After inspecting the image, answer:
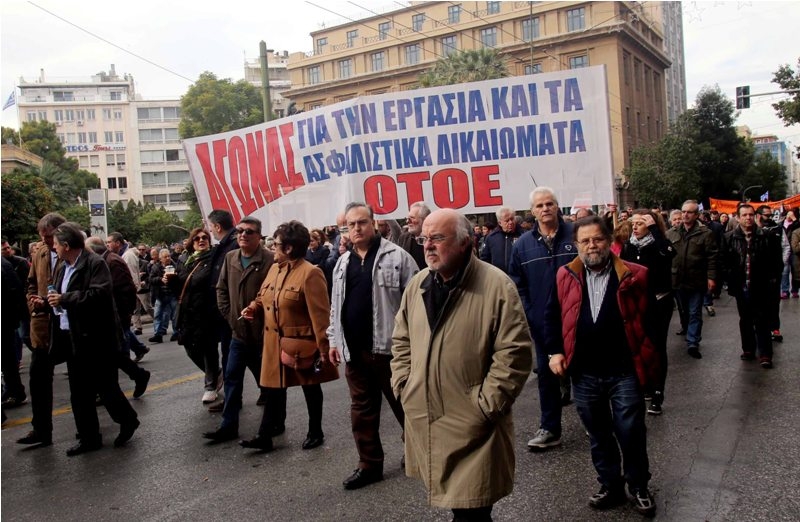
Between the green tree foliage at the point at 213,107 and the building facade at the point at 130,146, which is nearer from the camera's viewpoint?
the green tree foliage at the point at 213,107

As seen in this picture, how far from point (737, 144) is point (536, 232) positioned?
5809 cm

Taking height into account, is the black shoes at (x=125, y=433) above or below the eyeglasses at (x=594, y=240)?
below

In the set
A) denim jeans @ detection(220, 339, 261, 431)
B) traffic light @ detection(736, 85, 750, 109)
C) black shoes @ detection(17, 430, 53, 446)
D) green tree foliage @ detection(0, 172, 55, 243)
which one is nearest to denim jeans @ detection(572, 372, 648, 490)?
denim jeans @ detection(220, 339, 261, 431)

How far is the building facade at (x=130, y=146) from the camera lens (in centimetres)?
10362

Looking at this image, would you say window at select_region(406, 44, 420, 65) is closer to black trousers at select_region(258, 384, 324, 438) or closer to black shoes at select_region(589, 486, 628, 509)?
black trousers at select_region(258, 384, 324, 438)

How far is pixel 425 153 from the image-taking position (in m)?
7.39

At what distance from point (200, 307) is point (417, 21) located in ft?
194

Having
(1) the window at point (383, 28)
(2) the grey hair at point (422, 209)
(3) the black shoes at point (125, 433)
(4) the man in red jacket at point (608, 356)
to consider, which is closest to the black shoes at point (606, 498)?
(4) the man in red jacket at point (608, 356)

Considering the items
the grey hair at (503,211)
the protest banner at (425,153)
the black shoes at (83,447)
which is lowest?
the black shoes at (83,447)

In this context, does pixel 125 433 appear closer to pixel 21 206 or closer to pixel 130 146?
pixel 21 206

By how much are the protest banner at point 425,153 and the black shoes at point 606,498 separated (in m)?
3.23

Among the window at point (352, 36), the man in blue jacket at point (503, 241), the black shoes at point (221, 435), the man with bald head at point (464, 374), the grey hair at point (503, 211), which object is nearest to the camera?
the man with bald head at point (464, 374)

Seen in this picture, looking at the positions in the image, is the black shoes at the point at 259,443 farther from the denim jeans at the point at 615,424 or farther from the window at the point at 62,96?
the window at the point at 62,96

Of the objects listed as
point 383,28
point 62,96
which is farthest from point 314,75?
point 62,96
